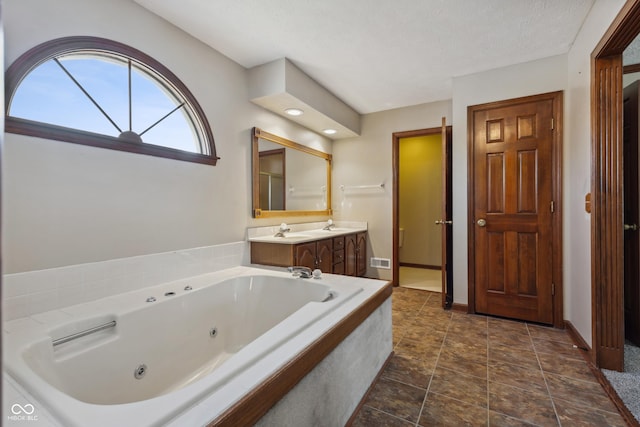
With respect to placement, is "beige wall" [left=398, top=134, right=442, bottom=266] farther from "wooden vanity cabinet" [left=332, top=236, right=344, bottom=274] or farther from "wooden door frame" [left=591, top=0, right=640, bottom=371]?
"wooden door frame" [left=591, top=0, right=640, bottom=371]

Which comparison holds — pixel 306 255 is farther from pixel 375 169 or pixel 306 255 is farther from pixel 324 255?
pixel 375 169

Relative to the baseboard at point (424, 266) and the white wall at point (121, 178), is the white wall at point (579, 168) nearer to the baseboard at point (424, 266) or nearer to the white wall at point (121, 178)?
the baseboard at point (424, 266)

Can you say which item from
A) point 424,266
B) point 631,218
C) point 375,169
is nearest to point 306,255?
point 375,169

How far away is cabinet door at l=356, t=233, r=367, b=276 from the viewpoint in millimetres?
3799

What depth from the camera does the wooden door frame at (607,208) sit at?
1.81m

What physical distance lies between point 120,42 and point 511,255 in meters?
3.44

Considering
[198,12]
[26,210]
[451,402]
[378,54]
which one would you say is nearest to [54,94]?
[26,210]

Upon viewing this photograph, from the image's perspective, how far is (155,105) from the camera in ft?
6.91

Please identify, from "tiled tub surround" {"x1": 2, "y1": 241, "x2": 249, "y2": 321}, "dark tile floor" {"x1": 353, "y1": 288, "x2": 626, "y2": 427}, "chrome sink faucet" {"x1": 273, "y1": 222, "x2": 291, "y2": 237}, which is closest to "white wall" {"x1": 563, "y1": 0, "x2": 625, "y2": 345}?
"dark tile floor" {"x1": 353, "y1": 288, "x2": 626, "y2": 427}

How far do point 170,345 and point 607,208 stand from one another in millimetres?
2706

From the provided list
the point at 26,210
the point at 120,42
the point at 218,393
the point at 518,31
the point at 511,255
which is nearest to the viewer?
the point at 218,393

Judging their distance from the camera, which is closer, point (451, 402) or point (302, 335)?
point (302, 335)

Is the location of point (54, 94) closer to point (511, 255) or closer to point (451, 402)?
point (451, 402)

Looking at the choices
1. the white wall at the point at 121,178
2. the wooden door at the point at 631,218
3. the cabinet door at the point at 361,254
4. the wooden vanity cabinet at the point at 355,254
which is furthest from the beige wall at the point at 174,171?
the cabinet door at the point at 361,254
